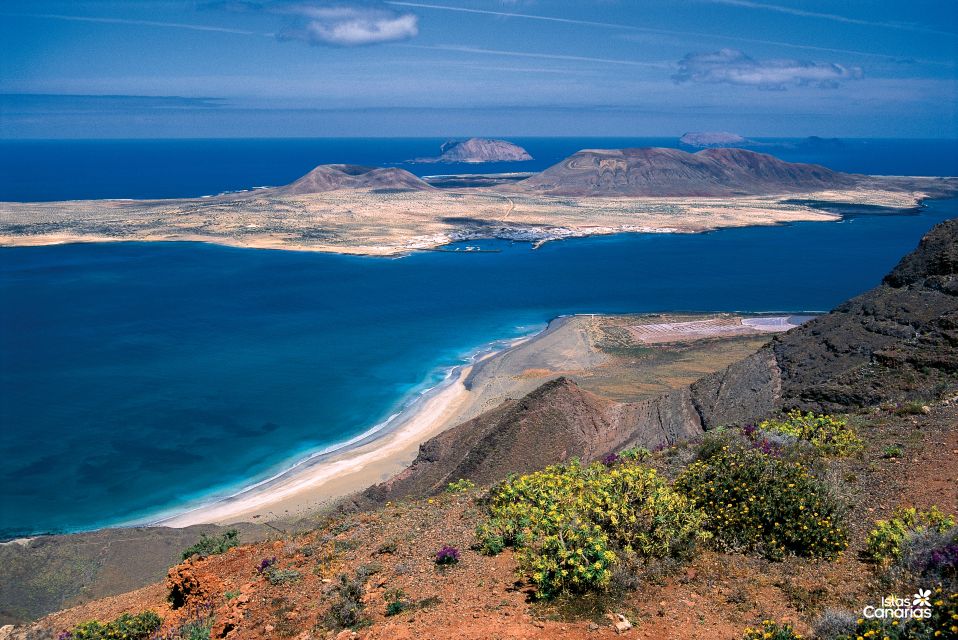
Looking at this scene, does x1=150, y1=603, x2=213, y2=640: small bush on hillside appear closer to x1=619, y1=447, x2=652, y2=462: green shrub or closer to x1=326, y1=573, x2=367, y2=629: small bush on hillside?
x1=326, y1=573, x2=367, y2=629: small bush on hillside

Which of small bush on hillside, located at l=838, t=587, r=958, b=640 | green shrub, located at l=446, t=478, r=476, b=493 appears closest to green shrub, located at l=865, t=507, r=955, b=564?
small bush on hillside, located at l=838, t=587, r=958, b=640

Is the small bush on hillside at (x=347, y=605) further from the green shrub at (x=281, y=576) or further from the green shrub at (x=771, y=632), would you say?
the green shrub at (x=771, y=632)

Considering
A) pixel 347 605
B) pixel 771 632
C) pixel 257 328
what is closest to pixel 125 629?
→ pixel 347 605

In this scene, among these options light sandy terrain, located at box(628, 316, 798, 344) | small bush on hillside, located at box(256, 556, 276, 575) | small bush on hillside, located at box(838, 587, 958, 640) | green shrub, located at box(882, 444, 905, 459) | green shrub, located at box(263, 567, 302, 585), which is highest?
small bush on hillside, located at box(838, 587, 958, 640)

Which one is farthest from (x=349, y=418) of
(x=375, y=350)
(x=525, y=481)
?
(x=525, y=481)

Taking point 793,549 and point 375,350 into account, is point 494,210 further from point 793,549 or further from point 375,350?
point 793,549

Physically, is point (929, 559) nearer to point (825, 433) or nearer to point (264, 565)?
point (825, 433)

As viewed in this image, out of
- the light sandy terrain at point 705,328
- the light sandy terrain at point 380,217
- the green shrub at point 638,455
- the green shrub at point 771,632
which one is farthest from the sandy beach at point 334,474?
the light sandy terrain at point 380,217
